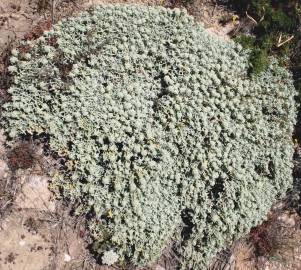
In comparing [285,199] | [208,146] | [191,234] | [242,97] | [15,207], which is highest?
[242,97]

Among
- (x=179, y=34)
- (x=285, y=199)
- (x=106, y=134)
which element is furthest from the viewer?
(x=285, y=199)

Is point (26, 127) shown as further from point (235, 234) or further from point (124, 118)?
point (235, 234)

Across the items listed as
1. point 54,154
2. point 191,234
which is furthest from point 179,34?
point 191,234

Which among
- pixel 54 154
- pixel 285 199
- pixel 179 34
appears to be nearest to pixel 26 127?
pixel 54 154

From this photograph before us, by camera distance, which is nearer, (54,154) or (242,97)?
(54,154)

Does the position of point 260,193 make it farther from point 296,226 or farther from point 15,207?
point 15,207

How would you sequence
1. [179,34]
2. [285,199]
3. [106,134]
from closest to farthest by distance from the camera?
[106,134] < [179,34] < [285,199]

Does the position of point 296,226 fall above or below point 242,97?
below
